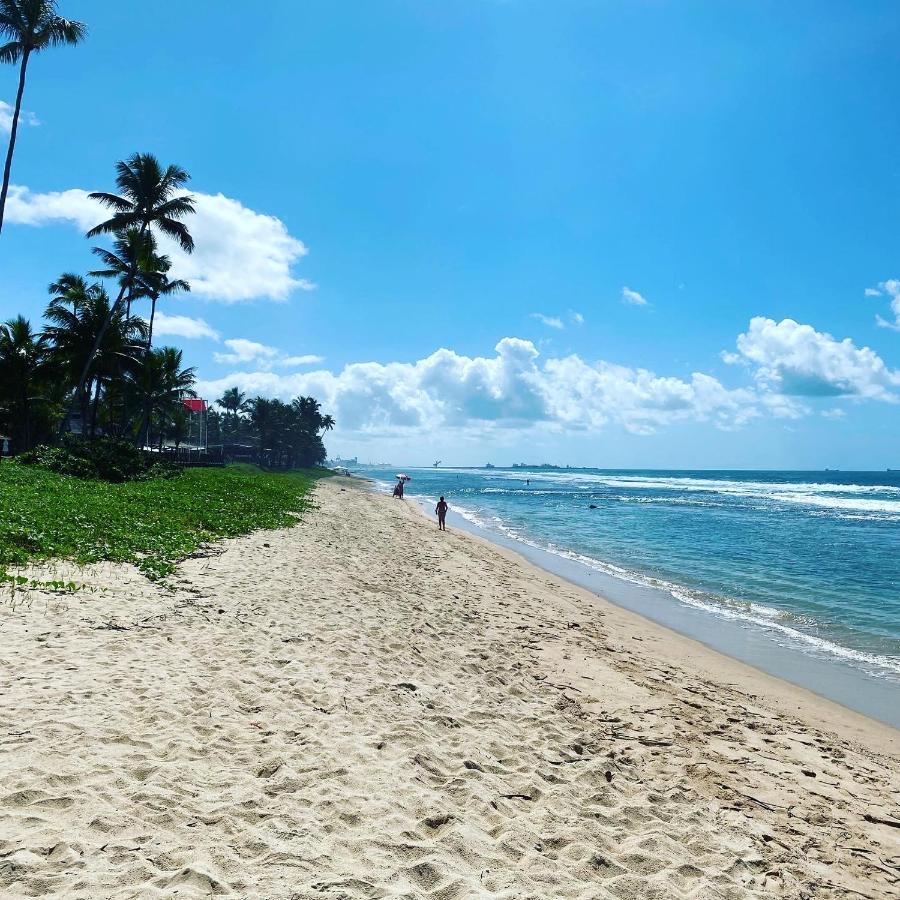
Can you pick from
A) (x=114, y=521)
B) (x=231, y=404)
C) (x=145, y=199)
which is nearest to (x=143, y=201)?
(x=145, y=199)

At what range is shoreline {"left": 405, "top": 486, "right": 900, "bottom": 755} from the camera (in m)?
7.92

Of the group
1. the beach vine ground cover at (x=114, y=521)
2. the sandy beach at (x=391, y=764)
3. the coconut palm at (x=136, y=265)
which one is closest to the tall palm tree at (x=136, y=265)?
the coconut palm at (x=136, y=265)

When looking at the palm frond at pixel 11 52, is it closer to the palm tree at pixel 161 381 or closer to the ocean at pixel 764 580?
the palm tree at pixel 161 381

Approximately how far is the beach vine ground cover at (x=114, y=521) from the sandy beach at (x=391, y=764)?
1.04 metres

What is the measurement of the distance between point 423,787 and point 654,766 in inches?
101

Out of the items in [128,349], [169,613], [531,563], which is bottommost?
[531,563]

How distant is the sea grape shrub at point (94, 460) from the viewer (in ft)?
84.8

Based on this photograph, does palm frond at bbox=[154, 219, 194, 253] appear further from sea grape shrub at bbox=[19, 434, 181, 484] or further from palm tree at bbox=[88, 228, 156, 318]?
sea grape shrub at bbox=[19, 434, 181, 484]

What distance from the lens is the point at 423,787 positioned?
471cm

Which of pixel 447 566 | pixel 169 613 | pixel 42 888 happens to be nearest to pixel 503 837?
pixel 42 888

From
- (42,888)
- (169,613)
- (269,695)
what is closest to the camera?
(42,888)

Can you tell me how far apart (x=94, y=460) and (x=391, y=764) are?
91.6ft

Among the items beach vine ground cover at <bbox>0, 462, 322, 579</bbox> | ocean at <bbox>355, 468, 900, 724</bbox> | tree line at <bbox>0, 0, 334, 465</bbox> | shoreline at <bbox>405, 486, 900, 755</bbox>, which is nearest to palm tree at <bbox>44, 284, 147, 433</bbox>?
tree line at <bbox>0, 0, 334, 465</bbox>

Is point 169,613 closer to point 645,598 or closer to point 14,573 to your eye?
point 14,573
